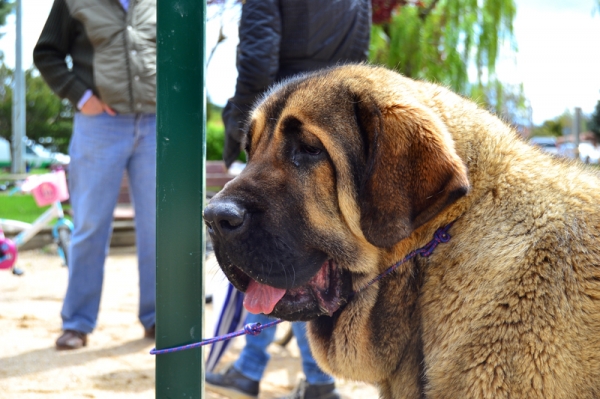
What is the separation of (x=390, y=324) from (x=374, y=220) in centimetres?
37

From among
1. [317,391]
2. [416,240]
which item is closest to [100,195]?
[317,391]

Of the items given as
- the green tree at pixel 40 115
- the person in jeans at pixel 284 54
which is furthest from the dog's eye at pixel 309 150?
the green tree at pixel 40 115

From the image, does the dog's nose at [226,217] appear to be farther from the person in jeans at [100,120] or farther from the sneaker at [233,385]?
the person in jeans at [100,120]

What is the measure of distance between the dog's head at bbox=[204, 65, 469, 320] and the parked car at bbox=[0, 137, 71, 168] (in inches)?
1340

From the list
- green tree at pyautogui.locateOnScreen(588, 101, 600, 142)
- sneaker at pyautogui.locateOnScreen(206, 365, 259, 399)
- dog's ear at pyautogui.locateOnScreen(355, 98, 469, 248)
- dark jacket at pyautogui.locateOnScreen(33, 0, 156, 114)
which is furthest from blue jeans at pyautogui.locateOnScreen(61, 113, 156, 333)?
green tree at pyautogui.locateOnScreen(588, 101, 600, 142)

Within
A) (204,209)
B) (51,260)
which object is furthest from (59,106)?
(204,209)

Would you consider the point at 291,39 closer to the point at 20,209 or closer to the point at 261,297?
the point at 261,297

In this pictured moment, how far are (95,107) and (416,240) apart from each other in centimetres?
335

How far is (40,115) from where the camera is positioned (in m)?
40.2

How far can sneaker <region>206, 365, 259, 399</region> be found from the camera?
12.4ft

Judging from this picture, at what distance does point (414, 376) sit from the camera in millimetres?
1907

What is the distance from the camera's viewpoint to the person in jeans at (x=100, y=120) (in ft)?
14.7

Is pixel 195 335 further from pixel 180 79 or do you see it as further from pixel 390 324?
pixel 180 79

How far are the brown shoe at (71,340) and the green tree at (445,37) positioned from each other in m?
9.07
